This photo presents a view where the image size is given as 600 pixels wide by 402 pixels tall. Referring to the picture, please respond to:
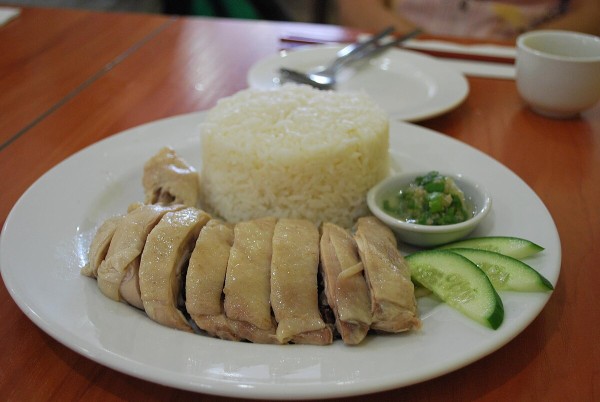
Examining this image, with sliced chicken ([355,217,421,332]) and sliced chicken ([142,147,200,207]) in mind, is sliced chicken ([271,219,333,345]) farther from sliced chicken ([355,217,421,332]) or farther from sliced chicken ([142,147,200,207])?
sliced chicken ([142,147,200,207])

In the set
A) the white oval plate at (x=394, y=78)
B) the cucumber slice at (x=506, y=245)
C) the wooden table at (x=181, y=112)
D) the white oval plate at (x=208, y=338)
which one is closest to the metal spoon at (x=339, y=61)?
the white oval plate at (x=394, y=78)

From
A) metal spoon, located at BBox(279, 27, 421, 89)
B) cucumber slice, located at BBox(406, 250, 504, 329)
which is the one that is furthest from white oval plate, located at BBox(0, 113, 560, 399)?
metal spoon, located at BBox(279, 27, 421, 89)

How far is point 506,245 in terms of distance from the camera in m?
1.86

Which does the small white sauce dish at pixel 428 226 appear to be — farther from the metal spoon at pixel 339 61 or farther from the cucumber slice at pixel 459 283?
the metal spoon at pixel 339 61

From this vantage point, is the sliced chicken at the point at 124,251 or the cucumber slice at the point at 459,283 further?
the sliced chicken at the point at 124,251

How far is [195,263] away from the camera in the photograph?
1.66 meters

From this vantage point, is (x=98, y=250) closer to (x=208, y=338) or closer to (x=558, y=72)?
(x=208, y=338)

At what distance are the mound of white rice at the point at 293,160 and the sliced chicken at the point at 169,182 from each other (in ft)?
0.51

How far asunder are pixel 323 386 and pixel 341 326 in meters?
0.24

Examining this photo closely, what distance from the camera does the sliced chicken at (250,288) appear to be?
1556 mm

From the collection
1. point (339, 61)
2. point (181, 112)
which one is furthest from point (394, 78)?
point (181, 112)

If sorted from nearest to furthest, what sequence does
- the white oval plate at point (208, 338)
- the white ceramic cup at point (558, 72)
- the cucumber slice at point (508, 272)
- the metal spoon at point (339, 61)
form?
the white oval plate at point (208, 338) < the cucumber slice at point (508, 272) < the white ceramic cup at point (558, 72) < the metal spoon at point (339, 61)

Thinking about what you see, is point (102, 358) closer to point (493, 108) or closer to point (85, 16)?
point (493, 108)

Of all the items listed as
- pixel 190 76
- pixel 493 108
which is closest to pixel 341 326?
pixel 493 108
